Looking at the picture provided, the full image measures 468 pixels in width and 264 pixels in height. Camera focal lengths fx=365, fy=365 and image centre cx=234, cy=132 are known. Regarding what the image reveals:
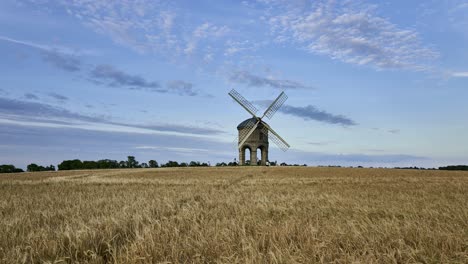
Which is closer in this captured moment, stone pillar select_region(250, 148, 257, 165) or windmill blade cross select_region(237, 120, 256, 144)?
stone pillar select_region(250, 148, 257, 165)

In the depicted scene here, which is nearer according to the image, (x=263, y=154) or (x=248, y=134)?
(x=248, y=134)

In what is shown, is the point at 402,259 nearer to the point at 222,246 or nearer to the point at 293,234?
the point at 293,234

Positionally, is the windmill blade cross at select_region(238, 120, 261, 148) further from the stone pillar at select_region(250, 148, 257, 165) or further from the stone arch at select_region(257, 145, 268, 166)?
the stone arch at select_region(257, 145, 268, 166)

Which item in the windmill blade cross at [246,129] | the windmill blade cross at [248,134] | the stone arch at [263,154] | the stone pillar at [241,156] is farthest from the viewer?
the windmill blade cross at [246,129]

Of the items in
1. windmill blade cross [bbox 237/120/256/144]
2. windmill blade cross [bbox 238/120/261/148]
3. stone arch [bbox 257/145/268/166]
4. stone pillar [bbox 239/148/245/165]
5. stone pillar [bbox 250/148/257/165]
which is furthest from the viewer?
windmill blade cross [bbox 237/120/256/144]

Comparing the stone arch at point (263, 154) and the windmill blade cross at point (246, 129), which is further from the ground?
the windmill blade cross at point (246, 129)

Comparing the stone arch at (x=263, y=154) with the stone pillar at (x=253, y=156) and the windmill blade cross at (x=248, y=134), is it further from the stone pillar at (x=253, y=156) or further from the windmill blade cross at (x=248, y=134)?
the windmill blade cross at (x=248, y=134)

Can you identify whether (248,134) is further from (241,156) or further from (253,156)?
(241,156)

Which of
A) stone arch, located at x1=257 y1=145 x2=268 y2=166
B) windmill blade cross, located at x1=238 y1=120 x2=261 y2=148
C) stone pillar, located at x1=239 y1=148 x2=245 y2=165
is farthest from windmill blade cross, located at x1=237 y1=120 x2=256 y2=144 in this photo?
stone arch, located at x1=257 y1=145 x2=268 y2=166

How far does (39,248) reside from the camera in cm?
477

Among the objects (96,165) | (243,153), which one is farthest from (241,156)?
(96,165)

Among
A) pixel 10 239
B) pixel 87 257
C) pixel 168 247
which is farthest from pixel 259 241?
pixel 10 239

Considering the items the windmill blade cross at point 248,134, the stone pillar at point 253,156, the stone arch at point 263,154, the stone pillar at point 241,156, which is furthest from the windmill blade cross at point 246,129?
the stone arch at point 263,154

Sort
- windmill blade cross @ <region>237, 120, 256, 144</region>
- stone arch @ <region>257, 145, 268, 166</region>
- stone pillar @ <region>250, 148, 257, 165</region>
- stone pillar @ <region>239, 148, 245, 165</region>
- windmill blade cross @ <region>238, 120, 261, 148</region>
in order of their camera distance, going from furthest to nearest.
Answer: windmill blade cross @ <region>237, 120, 256, 144</region>
stone arch @ <region>257, 145, 268, 166</region>
stone pillar @ <region>239, 148, 245, 165</region>
windmill blade cross @ <region>238, 120, 261, 148</region>
stone pillar @ <region>250, 148, 257, 165</region>
